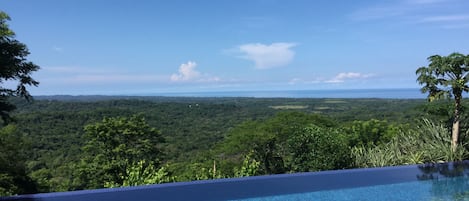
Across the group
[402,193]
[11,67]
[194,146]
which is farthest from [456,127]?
[194,146]

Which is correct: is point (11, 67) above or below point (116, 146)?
above

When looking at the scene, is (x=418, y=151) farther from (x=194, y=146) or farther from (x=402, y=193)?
(x=194, y=146)

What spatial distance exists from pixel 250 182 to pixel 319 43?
13092 mm

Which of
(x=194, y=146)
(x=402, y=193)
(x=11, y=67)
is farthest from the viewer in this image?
(x=194, y=146)

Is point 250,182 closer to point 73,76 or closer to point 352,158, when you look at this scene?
point 352,158

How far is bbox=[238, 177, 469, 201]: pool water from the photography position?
17.6ft

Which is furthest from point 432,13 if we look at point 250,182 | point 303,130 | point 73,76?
point 73,76

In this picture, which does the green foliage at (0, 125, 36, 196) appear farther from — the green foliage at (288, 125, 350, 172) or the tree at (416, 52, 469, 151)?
the tree at (416, 52, 469, 151)

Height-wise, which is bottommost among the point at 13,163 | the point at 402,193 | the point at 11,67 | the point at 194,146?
the point at 194,146

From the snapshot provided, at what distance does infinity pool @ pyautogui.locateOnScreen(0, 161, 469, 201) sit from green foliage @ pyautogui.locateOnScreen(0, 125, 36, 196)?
9082mm

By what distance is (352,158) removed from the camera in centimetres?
676

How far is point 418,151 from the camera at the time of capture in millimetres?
6484

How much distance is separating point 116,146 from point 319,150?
12.6 metres

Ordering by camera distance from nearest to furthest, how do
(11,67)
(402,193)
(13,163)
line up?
(402,193) → (11,67) → (13,163)
